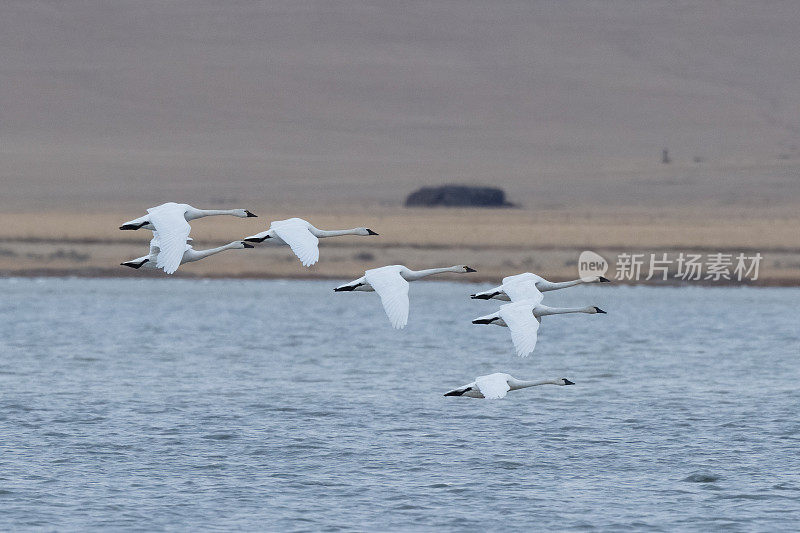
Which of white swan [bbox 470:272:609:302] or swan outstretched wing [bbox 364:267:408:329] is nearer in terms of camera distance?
swan outstretched wing [bbox 364:267:408:329]

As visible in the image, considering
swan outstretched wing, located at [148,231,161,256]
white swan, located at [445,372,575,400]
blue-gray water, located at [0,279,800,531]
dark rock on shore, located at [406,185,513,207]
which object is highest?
dark rock on shore, located at [406,185,513,207]

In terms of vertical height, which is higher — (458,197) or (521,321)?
(458,197)

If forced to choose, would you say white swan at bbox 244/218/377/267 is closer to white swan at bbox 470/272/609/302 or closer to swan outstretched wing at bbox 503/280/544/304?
white swan at bbox 470/272/609/302

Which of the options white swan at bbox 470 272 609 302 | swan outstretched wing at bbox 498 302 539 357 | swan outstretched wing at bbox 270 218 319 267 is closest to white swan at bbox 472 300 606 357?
swan outstretched wing at bbox 498 302 539 357

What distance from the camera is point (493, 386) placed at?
24.6 meters

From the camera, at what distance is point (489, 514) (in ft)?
75.3

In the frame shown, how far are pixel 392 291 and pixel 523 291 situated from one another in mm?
2626

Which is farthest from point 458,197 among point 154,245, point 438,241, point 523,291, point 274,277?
point 154,245

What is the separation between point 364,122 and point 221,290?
90776 millimetres

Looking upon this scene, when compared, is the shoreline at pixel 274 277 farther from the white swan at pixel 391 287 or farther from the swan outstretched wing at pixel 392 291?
the swan outstretched wing at pixel 392 291

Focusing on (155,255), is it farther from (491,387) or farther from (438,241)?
(438,241)

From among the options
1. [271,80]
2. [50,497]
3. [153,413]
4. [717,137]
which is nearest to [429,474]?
[50,497]

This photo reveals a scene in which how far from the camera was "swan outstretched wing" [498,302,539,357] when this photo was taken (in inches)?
809

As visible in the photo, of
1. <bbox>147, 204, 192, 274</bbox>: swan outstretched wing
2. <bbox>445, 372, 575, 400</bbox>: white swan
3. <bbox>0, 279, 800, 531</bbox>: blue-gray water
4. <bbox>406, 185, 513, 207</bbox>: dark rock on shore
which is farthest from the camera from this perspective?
<bbox>406, 185, 513, 207</bbox>: dark rock on shore
